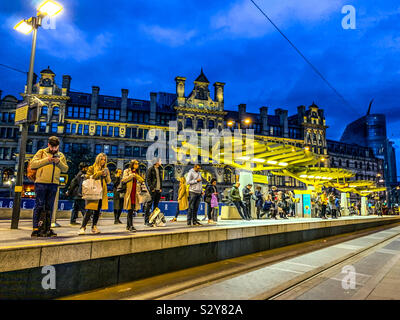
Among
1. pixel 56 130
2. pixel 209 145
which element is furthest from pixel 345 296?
pixel 56 130

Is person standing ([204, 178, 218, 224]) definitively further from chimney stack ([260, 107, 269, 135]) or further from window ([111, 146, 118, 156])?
chimney stack ([260, 107, 269, 135])

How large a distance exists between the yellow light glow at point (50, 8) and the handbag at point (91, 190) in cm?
475

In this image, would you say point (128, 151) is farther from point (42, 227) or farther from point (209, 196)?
point (42, 227)

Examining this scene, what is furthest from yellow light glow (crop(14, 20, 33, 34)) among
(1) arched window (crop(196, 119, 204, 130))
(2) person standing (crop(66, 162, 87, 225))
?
(1) arched window (crop(196, 119, 204, 130))

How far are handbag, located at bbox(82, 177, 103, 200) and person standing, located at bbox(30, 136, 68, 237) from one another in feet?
1.90

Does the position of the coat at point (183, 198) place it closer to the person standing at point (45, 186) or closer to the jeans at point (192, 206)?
the jeans at point (192, 206)

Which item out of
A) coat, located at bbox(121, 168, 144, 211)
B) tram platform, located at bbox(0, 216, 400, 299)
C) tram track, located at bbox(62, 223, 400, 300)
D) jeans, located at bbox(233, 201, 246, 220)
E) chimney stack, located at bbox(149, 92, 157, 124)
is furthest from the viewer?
chimney stack, located at bbox(149, 92, 157, 124)

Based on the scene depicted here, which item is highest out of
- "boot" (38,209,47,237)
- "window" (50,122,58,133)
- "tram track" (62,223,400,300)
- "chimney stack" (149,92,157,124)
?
"chimney stack" (149,92,157,124)

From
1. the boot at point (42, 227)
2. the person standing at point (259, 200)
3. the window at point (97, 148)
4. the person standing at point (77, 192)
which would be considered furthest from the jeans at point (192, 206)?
the window at point (97, 148)

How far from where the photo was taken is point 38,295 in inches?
166

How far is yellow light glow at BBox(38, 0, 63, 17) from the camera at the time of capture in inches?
297

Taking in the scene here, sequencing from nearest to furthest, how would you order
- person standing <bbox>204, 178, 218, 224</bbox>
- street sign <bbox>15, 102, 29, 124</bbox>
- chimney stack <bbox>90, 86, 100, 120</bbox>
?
street sign <bbox>15, 102, 29, 124</bbox>, person standing <bbox>204, 178, 218, 224</bbox>, chimney stack <bbox>90, 86, 100, 120</bbox>
